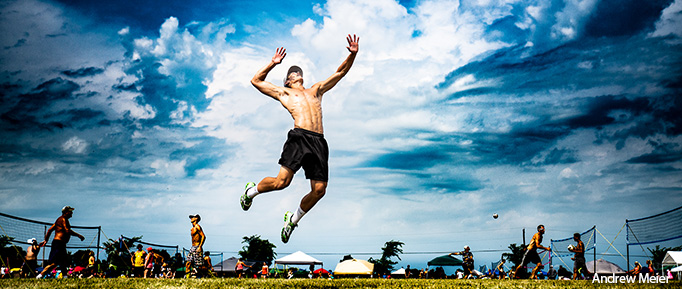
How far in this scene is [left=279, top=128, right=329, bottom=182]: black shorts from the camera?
7.96m

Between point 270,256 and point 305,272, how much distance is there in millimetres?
23290

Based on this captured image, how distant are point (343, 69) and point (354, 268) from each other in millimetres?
27322

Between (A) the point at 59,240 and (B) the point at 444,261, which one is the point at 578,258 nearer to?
(A) the point at 59,240

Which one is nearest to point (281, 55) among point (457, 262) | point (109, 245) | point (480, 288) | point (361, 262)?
point (480, 288)

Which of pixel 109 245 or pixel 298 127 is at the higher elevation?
pixel 298 127

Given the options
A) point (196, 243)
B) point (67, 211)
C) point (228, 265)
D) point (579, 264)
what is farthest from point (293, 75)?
point (228, 265)

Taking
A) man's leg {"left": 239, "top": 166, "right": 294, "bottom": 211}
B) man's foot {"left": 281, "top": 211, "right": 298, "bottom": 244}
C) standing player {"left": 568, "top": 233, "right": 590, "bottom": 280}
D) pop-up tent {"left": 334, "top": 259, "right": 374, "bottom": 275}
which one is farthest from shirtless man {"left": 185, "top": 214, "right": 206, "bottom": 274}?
pop-up tent {"left": 334, "top": 259, "right": 374, "bottom": 275}

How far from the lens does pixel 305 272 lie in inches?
1607

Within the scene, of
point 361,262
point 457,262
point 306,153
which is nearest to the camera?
point 306,153

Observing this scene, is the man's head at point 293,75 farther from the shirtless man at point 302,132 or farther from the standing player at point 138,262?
the standing player at point 138,262

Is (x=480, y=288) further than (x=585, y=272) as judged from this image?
No

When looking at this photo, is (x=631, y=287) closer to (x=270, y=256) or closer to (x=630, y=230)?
(x=630, y=230)

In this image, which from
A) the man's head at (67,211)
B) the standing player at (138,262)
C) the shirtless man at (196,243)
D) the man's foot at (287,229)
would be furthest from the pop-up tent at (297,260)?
the man's foot at (287,229)

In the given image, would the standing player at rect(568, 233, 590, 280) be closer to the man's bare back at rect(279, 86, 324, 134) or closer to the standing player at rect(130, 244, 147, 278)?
the man's bare back at rect(279, 86, 324, 134)
